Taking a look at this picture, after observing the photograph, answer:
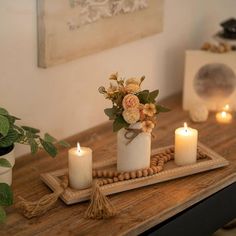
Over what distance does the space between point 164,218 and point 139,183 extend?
132mm

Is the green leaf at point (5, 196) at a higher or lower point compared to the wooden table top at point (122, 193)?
higher

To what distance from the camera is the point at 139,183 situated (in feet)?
4.66

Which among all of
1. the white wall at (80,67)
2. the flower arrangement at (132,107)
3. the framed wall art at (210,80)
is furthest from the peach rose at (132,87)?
the framed wall art at (210,80)

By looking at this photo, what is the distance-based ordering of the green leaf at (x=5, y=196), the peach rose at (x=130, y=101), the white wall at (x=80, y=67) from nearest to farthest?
the green leaf at (x=5, y=196)
the peach rose at (x=130, y=101)
the white wall at (x=80, y=67)

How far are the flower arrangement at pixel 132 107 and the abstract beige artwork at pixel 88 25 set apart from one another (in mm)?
256

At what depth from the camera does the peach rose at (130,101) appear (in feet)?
4.43

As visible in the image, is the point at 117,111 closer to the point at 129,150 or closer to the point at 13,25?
the point at 129,150

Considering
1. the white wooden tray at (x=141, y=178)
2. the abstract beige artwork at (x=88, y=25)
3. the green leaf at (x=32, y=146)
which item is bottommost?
the white wooden tray at (x=141, y=178)

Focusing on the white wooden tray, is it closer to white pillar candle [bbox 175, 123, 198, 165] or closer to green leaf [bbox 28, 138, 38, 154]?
white pillar candle [bbox 175, 123, 198, 165]

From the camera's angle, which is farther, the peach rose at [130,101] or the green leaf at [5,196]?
the peach rose at [130,101]

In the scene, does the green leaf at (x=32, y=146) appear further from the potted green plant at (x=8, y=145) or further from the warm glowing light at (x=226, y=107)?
the warm glowing light at (x=226, y=107)

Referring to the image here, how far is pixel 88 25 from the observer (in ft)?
5.38

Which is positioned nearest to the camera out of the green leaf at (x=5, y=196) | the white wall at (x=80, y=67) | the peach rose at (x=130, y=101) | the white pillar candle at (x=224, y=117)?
the green leaf at (x=5, y=196)

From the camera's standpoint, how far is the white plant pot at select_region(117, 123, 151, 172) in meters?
1.43
